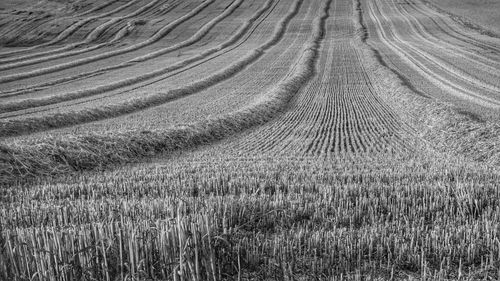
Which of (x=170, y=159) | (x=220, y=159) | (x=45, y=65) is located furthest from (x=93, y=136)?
(x=45, y=65)

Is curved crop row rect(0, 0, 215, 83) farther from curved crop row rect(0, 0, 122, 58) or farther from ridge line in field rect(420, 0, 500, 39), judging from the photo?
ridge line in field rect(420, 0, 500, 39)

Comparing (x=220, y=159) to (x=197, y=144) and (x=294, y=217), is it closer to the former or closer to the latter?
(x=197, y=144)

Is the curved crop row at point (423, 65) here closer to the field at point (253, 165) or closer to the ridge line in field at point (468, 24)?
the field at point (253, 165)

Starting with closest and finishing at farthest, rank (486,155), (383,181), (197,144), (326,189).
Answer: (326,189)
(383,181)
(486,155)
(197,144)

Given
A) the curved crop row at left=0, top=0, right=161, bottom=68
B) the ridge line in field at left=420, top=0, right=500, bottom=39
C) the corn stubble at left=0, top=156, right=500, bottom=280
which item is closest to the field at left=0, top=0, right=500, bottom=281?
the corn stubble at left=0, top=156, right=500, bottom=280

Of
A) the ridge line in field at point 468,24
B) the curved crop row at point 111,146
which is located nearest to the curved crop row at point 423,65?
the ridge line in field at point 468,24

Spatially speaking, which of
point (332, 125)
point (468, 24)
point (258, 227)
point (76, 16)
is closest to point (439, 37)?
point (468, 24)

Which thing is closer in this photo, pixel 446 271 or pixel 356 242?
pixel 446 271

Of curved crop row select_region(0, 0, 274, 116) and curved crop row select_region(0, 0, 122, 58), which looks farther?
curved crop row select_region(0, 0, 122, 58)
